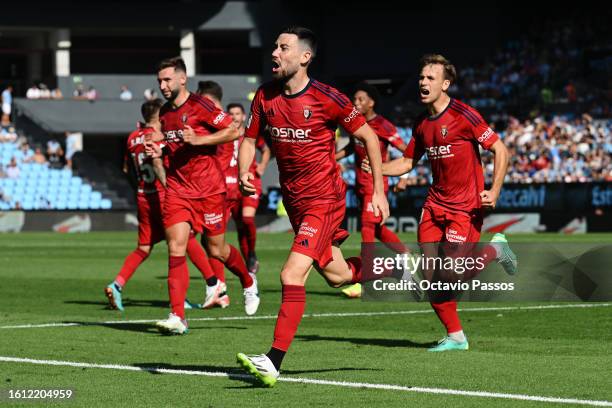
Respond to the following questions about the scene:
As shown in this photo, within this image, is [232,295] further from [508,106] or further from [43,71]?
[43,71]

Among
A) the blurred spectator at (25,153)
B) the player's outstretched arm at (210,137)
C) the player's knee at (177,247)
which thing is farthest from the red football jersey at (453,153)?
the blurred spectator at (25,153)

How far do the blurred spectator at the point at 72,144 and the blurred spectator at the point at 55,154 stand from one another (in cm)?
30

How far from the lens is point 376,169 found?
357 inches

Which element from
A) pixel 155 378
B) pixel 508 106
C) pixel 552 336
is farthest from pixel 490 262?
pixel 508 106

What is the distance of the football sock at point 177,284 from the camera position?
11734mm

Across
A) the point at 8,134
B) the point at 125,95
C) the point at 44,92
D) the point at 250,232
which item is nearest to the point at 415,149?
the point at 250,232

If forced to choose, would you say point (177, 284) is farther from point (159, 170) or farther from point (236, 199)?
point (236, 199)

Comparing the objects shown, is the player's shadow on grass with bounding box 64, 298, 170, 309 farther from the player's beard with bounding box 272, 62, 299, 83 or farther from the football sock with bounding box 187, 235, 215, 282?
the player's beard with bounding box 272, 62, 299, 83

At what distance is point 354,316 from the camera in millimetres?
13781

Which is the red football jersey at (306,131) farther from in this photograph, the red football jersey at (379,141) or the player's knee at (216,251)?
the red football jersey at (379,141)

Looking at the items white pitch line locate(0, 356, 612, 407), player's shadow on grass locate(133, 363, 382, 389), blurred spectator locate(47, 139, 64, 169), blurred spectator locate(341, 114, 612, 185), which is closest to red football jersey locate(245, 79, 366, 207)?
player's shadow on grass locate(133, 363, 382, 389)

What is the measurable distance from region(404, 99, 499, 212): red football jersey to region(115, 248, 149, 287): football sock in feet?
16.6

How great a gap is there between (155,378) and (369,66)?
47.9 m

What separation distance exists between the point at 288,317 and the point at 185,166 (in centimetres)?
420
